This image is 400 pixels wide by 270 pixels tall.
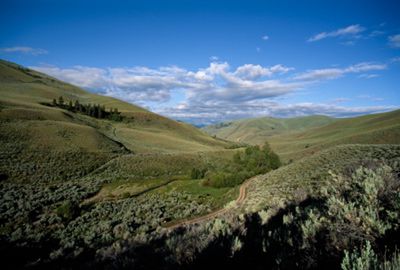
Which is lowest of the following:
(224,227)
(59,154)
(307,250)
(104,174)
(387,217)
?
(104,174)

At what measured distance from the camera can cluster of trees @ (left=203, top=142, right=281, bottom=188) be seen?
1567 inches

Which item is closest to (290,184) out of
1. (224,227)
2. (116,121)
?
(224,227)

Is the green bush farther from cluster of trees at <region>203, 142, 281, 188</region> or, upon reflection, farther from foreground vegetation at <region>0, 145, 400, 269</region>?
cluster of trees at <region>203, 142, 281, 188</region>

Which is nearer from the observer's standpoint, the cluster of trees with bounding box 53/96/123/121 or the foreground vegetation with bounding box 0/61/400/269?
the foreground vegetation with bounding box 0/61/400/269

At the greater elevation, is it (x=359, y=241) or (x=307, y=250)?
(x=359, y=241)

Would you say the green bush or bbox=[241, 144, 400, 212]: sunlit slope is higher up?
bbox=[241, 144, 400, 212]: sunlit slope

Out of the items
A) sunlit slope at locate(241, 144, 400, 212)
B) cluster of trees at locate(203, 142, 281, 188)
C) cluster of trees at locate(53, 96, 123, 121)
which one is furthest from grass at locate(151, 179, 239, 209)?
cluster of trees at locate(53, 96, 123, 121)

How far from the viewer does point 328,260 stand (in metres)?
4.58

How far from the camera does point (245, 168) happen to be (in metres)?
49.4

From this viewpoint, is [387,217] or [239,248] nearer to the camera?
[387,217]

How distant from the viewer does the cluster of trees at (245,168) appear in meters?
39.8

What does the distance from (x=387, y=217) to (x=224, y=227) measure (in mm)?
4347

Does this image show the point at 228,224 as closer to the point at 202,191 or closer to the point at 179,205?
the point at 179,205

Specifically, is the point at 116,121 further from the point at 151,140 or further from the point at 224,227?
the point at 224,227
